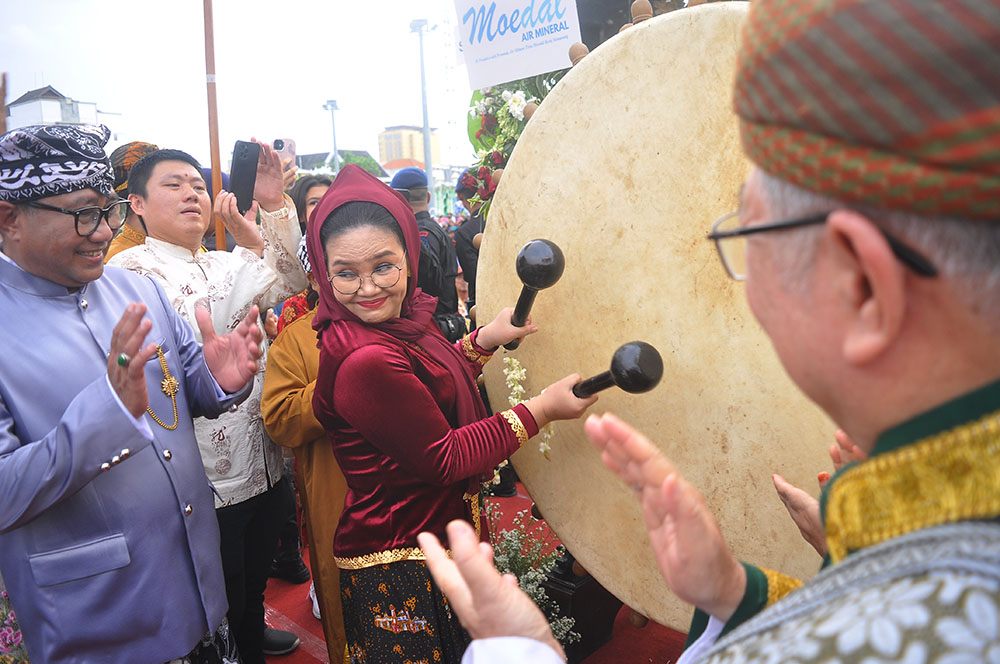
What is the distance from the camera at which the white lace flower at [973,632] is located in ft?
1.54

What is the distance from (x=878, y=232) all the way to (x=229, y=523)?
236 cm

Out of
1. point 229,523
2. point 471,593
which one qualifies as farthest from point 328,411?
point 471,593

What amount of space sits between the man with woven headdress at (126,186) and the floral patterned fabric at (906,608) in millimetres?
2547

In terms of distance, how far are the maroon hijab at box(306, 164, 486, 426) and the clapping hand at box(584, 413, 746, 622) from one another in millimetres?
982

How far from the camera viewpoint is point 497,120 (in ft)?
9.39

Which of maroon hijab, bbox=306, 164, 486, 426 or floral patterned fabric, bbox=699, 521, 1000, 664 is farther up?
maroon hijab, bbox=306, 164, 486, 426

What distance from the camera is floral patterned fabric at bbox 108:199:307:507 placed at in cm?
232

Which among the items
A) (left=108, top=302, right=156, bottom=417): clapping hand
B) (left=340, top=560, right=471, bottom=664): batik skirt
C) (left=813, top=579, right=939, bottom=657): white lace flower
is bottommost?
(left=340, top=560, right=471, bottom=664): batik skirt

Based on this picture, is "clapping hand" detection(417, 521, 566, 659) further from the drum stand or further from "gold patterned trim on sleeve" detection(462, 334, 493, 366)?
the drum stand

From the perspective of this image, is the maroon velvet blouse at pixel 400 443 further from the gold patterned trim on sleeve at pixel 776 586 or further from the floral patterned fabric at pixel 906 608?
the floral patterned fabric at pixel 906 608

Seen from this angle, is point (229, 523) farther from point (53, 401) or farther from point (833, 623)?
point (833, 623)

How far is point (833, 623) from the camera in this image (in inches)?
21.3

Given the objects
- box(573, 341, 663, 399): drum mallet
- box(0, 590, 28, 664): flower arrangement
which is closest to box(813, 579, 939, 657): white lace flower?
box(573, 341, 663, 399): drum mallet

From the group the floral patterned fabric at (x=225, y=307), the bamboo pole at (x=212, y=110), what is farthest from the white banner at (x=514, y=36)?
the floral patterned fabric at (x=225, y=307)
